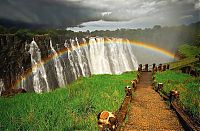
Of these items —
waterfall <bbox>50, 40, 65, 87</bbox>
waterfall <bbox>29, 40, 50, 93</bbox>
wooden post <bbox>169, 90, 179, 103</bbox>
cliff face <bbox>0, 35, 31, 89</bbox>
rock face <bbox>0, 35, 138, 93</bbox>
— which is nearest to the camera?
wooden post <bbox>169, 90, 179, 103</bbox>

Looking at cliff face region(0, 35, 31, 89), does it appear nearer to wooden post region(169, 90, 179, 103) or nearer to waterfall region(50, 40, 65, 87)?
waterfall region(50, 40, 65, 87)

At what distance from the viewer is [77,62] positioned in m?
43.6

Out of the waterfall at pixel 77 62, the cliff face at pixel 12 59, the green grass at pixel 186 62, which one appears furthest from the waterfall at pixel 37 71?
the green grass at pixel 186 62

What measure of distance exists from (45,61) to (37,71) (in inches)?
94.8

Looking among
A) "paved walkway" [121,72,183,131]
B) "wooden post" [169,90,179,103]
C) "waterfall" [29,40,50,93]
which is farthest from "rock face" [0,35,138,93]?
"wooden post" [169,90,179,103]

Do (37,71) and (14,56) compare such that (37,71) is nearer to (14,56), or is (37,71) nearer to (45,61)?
(45,61)

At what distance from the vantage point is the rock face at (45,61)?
102 ft

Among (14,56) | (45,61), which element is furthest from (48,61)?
(14,56)

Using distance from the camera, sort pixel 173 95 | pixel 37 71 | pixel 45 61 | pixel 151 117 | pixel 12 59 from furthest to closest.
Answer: pixel 45 61 < pixel 37 71 < pixel 12 59 < pixel 173 95 < pixel 151 117

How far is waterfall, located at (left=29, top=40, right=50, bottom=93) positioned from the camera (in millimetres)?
33094

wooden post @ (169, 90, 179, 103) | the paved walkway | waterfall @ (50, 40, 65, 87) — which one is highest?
wooden post @ (169, 90, 179, 103)

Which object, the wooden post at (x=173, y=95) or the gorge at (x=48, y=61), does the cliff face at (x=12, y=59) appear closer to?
the gorge at (x=48, y=61)

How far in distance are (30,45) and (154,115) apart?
2766 cm

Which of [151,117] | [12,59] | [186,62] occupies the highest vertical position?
[151,117]
